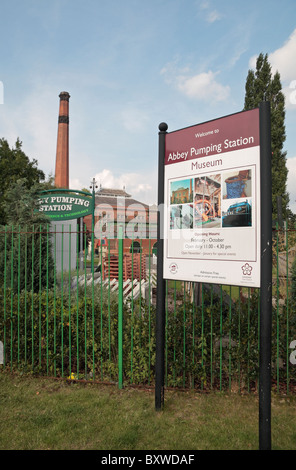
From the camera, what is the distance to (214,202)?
2889 millimetres

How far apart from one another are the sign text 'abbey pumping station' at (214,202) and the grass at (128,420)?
1.40m

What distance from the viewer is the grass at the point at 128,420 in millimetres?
2762

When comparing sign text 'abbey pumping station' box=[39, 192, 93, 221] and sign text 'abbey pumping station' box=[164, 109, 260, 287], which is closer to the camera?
sign text 'abbey pumping station' box=[164, 109, 260, 287]

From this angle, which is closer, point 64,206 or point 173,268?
point 173,268

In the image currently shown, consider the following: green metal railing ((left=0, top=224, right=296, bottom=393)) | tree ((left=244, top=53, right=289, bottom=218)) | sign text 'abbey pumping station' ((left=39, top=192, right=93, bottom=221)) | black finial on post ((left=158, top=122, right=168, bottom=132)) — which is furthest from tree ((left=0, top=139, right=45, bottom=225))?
black finial on post ((left=158, top=122, right=168, bottom=132))

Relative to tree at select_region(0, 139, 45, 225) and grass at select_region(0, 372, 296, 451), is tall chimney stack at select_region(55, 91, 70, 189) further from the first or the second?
grass at select_region(0, 372, 296, 451)

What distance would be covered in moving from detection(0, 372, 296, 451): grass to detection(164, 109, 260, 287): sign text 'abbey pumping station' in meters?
1.40

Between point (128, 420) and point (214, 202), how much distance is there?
2.26m

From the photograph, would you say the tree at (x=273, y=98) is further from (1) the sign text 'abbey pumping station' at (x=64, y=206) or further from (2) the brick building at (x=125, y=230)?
(1) the sign text 'abbey pumping station' at (x=64, y=206)

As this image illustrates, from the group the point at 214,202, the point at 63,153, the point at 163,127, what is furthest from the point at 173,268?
the point at 63,153

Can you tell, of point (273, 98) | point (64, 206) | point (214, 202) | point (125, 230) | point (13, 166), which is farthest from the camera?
point (273, 98)

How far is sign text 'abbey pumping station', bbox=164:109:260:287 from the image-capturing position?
2.61 m

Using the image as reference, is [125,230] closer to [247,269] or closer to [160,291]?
[160,291]

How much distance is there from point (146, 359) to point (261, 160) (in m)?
2.71
